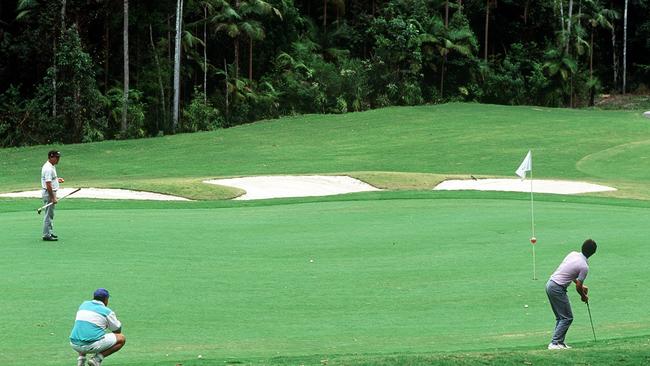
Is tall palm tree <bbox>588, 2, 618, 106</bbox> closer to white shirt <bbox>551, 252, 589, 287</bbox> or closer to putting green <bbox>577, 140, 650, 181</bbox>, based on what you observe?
putting green <bbox>577, 140, 650, 181</bbox>

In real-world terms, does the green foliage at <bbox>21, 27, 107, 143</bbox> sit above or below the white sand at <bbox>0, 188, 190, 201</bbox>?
above

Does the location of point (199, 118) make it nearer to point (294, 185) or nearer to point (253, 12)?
point (253, 12)

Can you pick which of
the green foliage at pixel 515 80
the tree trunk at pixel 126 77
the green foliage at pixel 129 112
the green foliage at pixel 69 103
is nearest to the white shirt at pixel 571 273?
the green foliage at pixel 69 103

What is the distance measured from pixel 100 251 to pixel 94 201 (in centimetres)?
935

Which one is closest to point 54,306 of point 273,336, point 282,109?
point 273,336

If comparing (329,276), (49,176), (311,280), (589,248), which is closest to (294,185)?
(49,176)

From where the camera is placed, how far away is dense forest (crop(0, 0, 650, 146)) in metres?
47.1

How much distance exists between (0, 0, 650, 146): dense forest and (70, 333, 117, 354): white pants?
35705 mm

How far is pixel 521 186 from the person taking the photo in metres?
31.1

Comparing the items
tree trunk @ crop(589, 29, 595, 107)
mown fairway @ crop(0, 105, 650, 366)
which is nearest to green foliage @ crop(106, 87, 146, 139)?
mown fairway @ crop(0, 105, 650, 366)

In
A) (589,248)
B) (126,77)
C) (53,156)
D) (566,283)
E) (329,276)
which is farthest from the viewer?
(126,77)

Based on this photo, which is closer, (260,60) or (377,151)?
(377,151)

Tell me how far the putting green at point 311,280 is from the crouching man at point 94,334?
57 cm

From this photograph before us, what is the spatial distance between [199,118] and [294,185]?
17.8 metres
